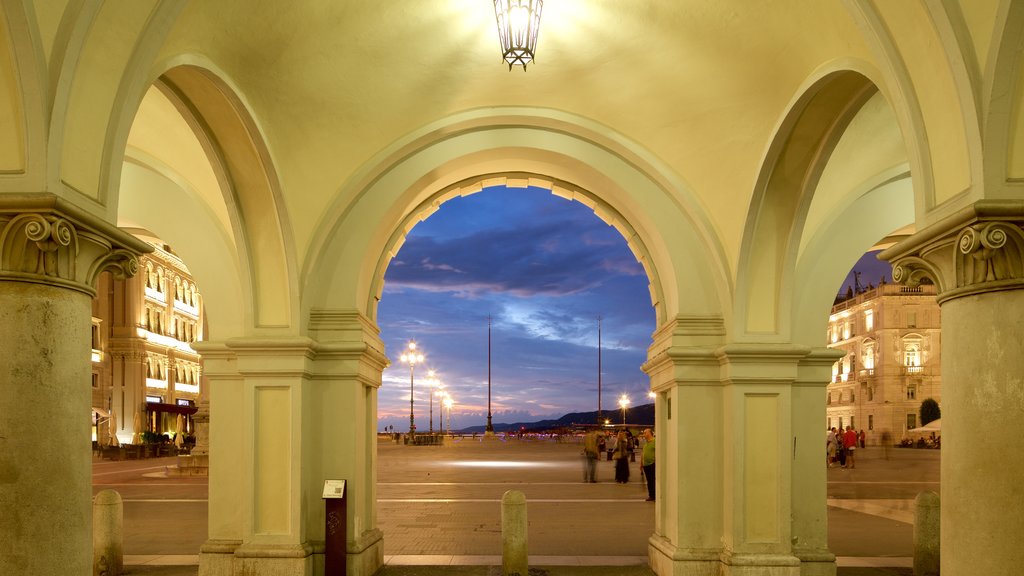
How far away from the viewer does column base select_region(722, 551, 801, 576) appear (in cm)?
1012

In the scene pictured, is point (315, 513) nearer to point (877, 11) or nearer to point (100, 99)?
point (100, 99)

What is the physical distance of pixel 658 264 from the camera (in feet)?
38.8

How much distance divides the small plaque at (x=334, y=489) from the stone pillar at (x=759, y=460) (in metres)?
4.56

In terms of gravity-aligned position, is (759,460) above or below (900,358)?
above

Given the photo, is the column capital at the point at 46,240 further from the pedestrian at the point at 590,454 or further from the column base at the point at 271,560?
the pedestrian at the point at 590,454

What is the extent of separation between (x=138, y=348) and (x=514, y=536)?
51.6 meters

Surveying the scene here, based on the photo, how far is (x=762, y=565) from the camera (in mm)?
10148

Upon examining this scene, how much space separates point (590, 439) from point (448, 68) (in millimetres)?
16157

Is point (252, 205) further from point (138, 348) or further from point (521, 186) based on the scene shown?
point (138, 348)

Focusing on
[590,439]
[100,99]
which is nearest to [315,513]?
[100,99]

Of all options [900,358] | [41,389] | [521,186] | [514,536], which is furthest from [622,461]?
[900,358]

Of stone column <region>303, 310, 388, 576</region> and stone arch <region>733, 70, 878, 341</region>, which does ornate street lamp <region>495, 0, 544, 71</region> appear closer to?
stone arch <region>733, 70, 878, 341</region>

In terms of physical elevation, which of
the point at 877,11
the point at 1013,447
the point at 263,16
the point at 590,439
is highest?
the point at 263,16

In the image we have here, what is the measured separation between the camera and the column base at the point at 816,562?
11.2 metres
